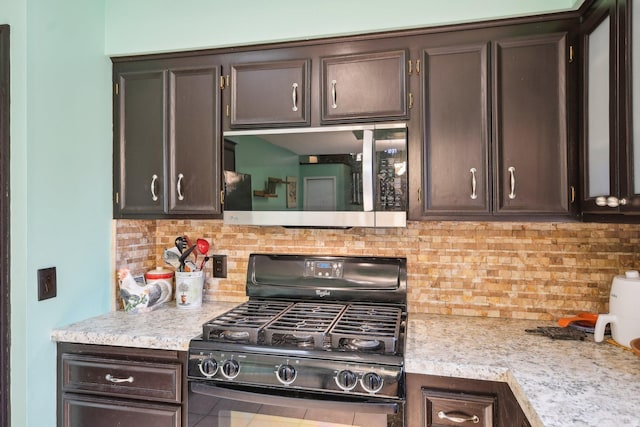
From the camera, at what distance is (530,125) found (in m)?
1.62

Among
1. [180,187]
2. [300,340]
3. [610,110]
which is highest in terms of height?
[610,110]

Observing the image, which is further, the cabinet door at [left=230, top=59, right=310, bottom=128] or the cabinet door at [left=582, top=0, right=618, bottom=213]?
the cabinet door at [left=230, top=59, right=310, bottom=128]

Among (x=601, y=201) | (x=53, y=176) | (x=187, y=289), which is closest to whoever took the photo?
(x=601, y=201)

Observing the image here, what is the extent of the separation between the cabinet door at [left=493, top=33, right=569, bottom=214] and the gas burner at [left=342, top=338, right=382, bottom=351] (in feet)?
2.41

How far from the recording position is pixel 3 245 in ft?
5.30

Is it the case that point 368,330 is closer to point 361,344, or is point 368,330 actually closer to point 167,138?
point 361,344

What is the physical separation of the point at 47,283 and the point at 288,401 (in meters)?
1.12

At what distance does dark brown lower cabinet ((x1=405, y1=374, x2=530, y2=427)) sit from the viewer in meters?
1.33

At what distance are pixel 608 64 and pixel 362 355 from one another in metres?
1.27

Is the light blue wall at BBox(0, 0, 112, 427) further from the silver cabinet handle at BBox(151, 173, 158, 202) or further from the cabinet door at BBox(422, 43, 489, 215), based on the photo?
the cabinet door at BBox(422, 43, 489, 215)

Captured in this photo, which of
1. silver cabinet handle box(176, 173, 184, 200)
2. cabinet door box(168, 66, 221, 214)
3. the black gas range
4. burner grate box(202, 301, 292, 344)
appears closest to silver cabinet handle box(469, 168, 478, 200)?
the black gas range

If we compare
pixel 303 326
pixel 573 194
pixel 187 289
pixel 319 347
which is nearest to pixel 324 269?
pixel 303 326

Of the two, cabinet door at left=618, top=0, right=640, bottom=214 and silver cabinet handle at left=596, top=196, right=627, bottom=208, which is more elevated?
cabinet door at left=618, top=0, right=640, bottom=214

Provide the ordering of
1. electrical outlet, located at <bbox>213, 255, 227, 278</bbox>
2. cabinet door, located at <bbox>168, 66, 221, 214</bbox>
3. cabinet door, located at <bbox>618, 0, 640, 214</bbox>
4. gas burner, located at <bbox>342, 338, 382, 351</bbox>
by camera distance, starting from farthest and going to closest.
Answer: electrical outlet, located at <bbox>213, 255, 227, 278</bbox>, cabinet door, located at <bbox>168, 66, 221, 214</bbox>, gas burner, located at <bbox>342, 338, 382, 351</bbox>, cabinet door, located at <bbox>618, 0, 640, 214</bbox>
